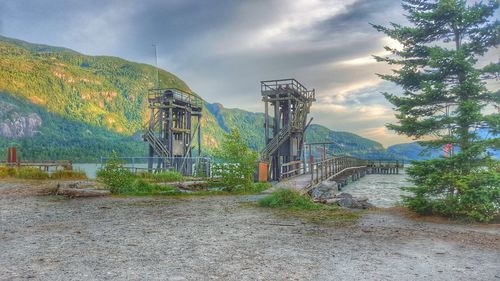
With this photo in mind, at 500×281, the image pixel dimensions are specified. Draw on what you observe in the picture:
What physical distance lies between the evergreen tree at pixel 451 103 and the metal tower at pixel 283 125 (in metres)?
17.6

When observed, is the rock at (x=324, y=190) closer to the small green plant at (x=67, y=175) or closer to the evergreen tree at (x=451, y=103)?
the evergreen tree at (x=451, y=103)

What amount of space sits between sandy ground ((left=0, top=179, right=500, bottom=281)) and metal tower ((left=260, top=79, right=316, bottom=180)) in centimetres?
1789

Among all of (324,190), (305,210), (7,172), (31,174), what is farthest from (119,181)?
(7,172)

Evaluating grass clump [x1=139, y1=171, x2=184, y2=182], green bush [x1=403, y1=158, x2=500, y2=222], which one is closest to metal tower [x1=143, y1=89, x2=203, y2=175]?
grass clump [x1=139, y1=171, x2=184, y2=182]

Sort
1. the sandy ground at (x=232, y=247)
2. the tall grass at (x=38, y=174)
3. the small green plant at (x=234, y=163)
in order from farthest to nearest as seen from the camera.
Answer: the tall grass at (x=38, y=174) → the small green plant at (x=234, y=163) → the sandy ground at (x=232, y=247)

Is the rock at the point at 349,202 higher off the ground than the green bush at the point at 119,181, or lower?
lower

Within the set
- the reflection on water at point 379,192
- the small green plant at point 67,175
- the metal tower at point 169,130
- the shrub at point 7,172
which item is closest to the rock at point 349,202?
the reflection on water at point 379,192

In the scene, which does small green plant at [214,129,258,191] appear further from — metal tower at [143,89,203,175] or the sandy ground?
metal tower at [143,89,203,175]

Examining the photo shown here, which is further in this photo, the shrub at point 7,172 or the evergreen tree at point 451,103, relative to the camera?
the shrub at point 7,172

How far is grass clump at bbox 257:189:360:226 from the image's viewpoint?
34.8ft

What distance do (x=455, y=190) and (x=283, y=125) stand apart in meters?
21.0

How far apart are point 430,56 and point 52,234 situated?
12.5 meters

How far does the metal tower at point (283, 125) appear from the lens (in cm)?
2966

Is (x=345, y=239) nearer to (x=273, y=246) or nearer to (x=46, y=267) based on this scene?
(x=273, y=246)
